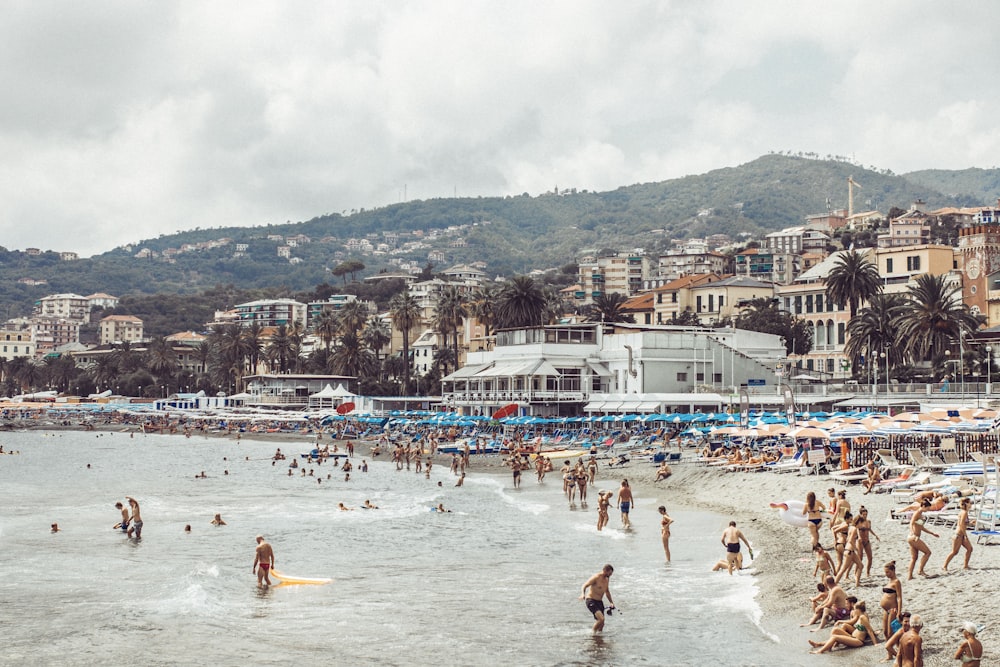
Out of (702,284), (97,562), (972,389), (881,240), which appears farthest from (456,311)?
(97,562)

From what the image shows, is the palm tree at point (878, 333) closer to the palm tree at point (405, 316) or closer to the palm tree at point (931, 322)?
the palm tree at point (931, 322)

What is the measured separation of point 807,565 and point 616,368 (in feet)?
192

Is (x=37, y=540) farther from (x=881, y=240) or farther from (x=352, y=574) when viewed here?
(x=881, y=240)

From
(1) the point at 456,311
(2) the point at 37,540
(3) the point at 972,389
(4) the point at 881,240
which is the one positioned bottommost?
(2) the point at 37,540

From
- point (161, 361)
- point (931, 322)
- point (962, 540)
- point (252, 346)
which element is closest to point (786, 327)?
point (931, 322)

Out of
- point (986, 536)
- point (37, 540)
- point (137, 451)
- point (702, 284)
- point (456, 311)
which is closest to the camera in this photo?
point (986, 536)

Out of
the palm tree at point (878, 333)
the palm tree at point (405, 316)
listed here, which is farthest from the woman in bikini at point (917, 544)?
the palm tree at point (405, 316)

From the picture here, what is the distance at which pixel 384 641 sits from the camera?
19.3 metres

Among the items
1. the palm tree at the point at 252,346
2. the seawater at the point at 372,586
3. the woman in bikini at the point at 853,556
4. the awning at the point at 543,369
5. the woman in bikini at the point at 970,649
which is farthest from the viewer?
the palm tree at the point at 252,346

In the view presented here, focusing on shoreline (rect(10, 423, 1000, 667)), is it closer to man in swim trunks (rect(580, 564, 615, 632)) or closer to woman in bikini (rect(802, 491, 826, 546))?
woman in bikini (rect(802, 491, 826, 546))

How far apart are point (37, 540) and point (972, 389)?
48324 mm

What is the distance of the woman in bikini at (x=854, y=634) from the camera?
55.0 feet

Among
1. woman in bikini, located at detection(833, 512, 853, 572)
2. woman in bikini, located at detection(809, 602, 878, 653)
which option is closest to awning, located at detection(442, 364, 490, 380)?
woman in bikini, located at detection(833, 512, 853, 572)

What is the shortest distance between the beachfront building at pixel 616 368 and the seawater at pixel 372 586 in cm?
3174
